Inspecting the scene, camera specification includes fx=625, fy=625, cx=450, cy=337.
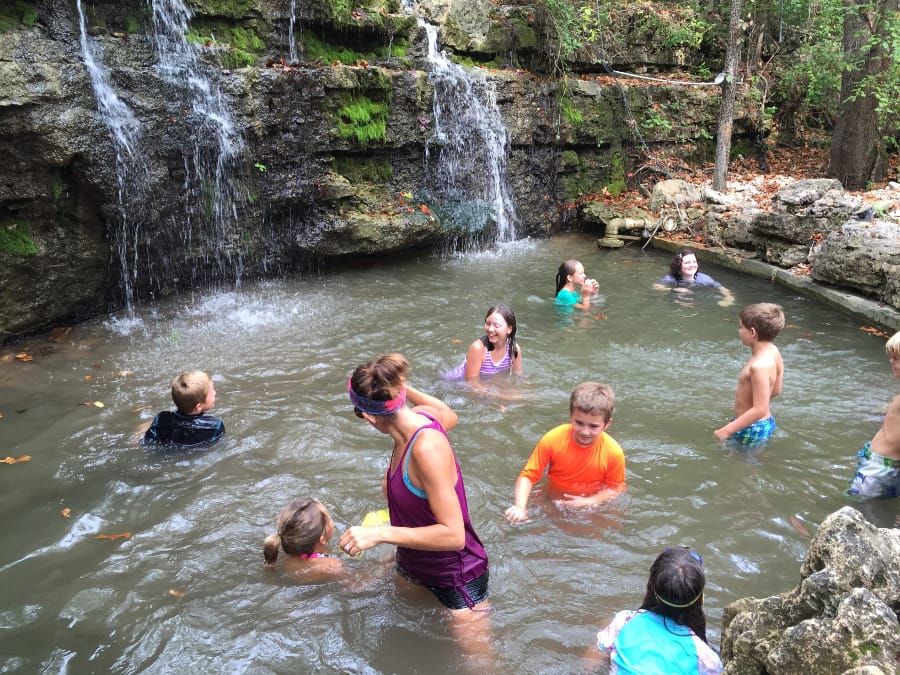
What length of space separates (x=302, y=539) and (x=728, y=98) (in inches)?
531

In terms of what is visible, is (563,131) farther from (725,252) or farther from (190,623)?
(190,623)

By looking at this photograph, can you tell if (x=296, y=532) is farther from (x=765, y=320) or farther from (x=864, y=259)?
(x=864, y=259)

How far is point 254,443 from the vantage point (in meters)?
5.23

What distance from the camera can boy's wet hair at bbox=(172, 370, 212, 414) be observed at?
4746 millimetres

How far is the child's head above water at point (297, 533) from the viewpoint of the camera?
138 inches

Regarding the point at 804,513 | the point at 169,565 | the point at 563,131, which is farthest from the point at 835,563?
the point at 563,131

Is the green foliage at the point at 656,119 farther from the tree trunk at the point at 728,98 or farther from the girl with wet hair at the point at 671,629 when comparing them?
the girl with wet hair at the point at 671,629

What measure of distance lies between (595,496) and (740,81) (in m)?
15.6

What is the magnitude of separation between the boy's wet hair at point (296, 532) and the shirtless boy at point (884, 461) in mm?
3601

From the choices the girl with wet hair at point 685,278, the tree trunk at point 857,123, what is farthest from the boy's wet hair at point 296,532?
the tree trunk at point 857,123

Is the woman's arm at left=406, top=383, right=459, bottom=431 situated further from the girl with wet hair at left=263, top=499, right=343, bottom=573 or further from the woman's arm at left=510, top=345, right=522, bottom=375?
the woman's arm at left=510, top=345, right=522, bottom=375

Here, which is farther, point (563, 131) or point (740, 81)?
point (740, 81)

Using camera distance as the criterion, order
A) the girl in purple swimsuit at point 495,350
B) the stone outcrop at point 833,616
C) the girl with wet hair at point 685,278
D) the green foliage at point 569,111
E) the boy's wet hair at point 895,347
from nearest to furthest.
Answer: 1. the stone outcrop at point 833,616
2. the boy's wet hair at point 895,347
3. the girl in purple swimsuit at point 495,350
4. the girl with wet hair at point 685,278
5. the green foliage at point 569,111

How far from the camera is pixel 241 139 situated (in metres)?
9.25
